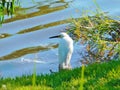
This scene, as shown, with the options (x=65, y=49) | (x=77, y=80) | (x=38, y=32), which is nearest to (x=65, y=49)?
(x=65, y=49)

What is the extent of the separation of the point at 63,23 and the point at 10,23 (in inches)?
67.6

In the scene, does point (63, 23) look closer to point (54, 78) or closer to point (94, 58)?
point (94, 58)

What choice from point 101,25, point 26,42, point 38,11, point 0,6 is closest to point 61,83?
point 0,6

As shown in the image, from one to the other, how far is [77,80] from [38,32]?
29.2 ft

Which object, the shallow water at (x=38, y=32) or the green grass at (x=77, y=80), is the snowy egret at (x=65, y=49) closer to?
the green grass at (x=77, y=80)

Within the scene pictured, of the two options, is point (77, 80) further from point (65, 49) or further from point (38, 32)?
point (38, 32)

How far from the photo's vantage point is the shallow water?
12.8 meters

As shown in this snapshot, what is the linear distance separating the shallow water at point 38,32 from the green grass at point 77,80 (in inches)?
191

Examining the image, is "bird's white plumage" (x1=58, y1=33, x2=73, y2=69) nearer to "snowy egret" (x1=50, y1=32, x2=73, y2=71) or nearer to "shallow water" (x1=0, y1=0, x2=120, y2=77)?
"snowy egret" (x1=50, y1=32, x2=73, y2=71)

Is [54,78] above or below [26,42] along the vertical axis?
above

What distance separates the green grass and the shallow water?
4851 millimetres

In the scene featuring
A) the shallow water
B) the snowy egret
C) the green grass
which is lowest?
the shallow water

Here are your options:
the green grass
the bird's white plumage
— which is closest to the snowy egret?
the bird's white plumage

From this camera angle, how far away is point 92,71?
6789 millimetres
